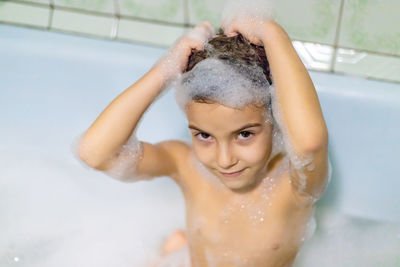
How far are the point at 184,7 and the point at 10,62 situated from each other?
0.51 metres

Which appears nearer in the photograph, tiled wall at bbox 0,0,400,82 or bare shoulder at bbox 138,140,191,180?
bare shoulder at bbox 138,140,191,180

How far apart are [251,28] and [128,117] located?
11.3 inches

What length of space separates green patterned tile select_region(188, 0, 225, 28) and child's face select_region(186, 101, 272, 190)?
0.51 metres

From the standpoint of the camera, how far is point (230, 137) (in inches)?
37.7

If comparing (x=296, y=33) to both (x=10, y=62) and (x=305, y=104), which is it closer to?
(x=305, y=104)

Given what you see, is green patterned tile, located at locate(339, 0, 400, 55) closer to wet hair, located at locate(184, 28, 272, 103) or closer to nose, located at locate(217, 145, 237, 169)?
wet hair, located at locate(184, 28, 272, 103)

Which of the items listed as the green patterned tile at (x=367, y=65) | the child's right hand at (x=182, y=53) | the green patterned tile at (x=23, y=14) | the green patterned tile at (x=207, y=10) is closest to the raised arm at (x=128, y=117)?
the child's right hand at (x=182, y=53)

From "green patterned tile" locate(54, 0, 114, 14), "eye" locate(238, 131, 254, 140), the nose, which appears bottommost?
the nose

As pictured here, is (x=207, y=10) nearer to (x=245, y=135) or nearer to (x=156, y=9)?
(x=156, y=9)

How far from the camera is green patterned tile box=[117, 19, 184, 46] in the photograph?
57.5 inches

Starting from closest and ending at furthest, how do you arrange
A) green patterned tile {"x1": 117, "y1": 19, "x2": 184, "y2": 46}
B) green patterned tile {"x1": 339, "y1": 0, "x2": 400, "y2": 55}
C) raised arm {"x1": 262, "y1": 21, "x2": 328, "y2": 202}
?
raised arm {"x1": 262, "y1": 21, "x2": 328, "y2": 202} → green patterned tile {"x1": 339, "y1": 0, "x2": 400, "y2": 55} → green patterned tile {"x1": 117, "y1": 19, "x2": 184, "y2": 46}

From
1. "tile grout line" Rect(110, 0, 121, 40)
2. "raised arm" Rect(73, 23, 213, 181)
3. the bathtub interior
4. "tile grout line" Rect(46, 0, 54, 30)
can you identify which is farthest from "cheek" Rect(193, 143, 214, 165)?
"tile grout line" Rect(46, 0, 54, 30)

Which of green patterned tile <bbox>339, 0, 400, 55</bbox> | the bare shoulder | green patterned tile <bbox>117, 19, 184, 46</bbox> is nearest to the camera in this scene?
the bare shoulder

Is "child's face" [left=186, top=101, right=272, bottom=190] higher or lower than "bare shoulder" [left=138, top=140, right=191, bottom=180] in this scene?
higher
